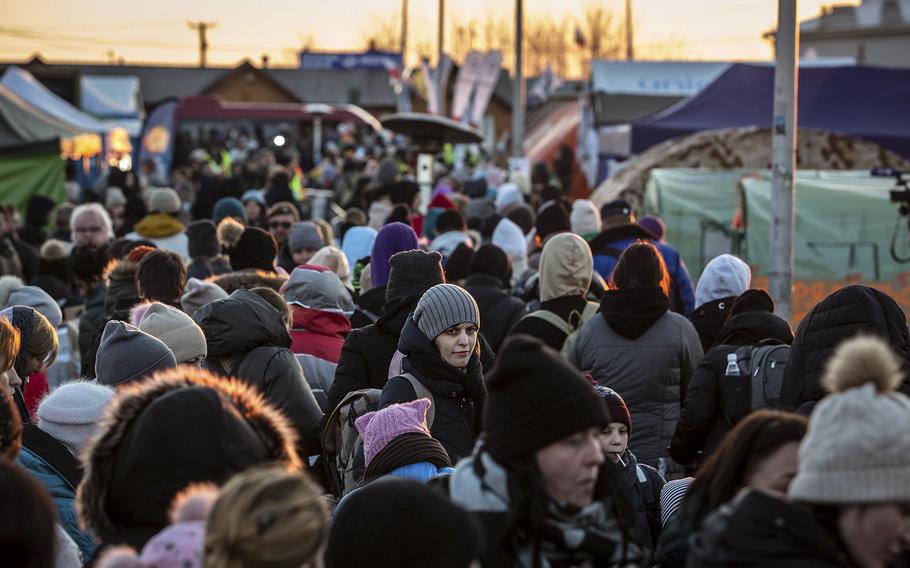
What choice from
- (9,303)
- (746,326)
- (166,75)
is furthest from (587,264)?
(166,75)

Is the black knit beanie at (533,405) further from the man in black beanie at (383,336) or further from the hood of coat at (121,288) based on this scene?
the hood of coat at (121,288)

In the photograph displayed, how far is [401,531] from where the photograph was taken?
3410 millimetres

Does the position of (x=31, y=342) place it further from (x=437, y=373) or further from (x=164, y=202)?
(x=164, y=202)

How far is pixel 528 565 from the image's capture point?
3188 mm

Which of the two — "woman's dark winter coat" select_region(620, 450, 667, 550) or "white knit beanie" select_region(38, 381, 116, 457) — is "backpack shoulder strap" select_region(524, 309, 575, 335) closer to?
"woman's dark winter coat" select_region(620, 450, 667, 550)

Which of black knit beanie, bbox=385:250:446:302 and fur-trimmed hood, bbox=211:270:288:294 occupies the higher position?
black knit beanie, bbox=385:250:446:302

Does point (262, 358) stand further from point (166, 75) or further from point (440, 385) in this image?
point (166, 75)

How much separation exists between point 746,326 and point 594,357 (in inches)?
38.1

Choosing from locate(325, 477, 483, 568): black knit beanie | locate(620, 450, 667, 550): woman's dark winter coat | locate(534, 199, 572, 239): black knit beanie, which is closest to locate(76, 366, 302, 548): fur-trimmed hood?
locate(325, 477, 483, 568): black knit beanie

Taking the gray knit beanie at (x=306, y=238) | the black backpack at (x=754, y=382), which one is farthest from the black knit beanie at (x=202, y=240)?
the black backpack at (x=754, y=382)

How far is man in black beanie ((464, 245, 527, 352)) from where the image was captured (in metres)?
8.58

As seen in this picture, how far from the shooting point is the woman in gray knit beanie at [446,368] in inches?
228

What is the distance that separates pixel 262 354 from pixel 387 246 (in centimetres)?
230

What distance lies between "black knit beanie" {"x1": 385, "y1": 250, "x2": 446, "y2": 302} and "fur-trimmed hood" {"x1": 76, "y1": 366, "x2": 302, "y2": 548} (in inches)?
131
